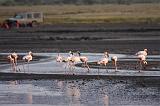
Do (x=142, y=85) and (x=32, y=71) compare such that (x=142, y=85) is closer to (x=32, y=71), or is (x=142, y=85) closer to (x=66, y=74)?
(x=66, y=74)

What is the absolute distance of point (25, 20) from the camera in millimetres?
96562

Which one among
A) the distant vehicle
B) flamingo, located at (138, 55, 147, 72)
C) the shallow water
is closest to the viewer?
the shallow water

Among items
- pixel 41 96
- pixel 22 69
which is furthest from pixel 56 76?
pixel 41 96

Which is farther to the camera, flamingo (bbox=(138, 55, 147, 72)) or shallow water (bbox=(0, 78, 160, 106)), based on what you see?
flamingo (bbox=(138, 55, 147, 72))

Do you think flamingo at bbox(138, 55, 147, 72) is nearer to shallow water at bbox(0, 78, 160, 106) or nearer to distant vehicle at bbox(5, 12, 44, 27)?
shallow water at bbox(0, 78, 160, 106)

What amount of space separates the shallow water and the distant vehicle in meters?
62.7

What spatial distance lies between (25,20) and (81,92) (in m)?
69.7

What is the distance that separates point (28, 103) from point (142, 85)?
6.27m

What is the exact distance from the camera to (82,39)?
61375mm

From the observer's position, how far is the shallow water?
2509 cm

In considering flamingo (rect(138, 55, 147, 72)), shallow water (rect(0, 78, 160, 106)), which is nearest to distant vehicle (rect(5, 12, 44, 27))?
flamingo (rect(138, 55, 147, 72))

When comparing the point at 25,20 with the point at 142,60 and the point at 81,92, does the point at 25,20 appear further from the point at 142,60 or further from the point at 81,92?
the point at 81,92

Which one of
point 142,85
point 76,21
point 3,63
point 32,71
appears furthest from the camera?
point 76,21

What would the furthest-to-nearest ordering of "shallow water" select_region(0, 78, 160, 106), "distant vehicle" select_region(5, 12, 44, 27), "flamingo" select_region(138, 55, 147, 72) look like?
"distant vehicle" select_region(5, 12, 44, 27)
"flamingo" select_region(138, 55, 147, 72)
"shallow water" select_region(0, 78, 160, 106)
